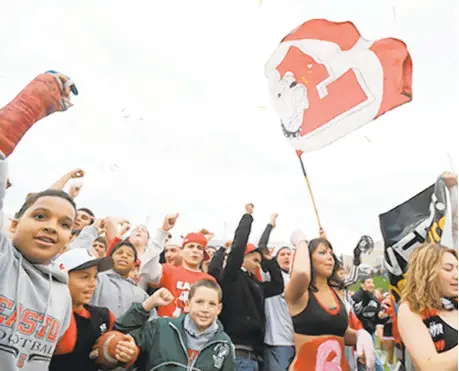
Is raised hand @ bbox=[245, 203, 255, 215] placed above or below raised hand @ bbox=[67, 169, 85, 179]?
below

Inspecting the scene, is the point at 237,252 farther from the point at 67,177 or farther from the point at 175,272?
the point at 67,177

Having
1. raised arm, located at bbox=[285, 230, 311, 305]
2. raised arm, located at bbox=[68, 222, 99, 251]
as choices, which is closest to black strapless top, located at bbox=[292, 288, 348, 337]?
raised arm, located at bbox=[285, 230, 311, 305]

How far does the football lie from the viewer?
2.49m

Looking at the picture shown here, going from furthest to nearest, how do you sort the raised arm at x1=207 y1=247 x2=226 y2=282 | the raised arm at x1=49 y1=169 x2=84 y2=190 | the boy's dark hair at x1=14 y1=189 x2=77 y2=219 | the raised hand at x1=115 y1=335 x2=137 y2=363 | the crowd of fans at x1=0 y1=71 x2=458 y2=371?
the raised arm at x1=207 y1=247 x2=226 y2=282, the raised arm at x1=49 y1=169 x2=84 y2=190, the raised hand at x1=115 y1=335 x2=137 y2=363, the boy's dark hair at x1=14 y1=189 x2=77 y2=219, the crowd of fans at x1=0 y1=71 x2=458 y2=371

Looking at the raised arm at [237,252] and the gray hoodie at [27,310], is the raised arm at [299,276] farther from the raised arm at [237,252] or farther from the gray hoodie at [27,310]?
the gray hoodie at [27,310]

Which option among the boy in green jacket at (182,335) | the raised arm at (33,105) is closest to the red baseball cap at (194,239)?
the boy in green jacket at (182,335)

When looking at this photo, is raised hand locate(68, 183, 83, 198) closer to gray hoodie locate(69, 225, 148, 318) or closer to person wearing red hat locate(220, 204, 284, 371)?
gray hoodie locate(69, 225, 148, 318)

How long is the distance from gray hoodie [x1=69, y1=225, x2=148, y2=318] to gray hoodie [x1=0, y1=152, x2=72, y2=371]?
1146mm

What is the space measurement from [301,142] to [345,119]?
0.52 metres

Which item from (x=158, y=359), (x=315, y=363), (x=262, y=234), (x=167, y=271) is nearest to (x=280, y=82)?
(x=262, y=234)

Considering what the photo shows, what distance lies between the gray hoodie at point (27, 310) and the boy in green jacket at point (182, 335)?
0.55 meters

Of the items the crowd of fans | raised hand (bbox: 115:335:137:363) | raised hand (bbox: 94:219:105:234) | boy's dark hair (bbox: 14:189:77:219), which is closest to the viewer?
the crowd of fans

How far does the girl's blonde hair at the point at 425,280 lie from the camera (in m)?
2.82

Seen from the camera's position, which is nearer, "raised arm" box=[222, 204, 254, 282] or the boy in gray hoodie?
the boy in gray hoodie
